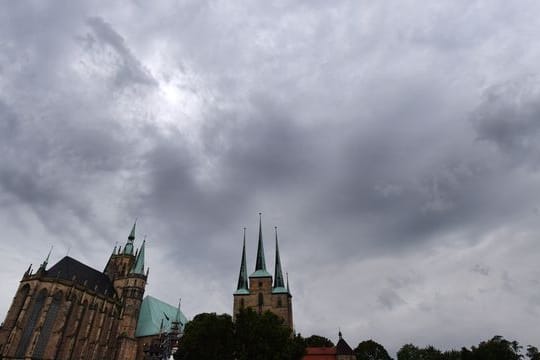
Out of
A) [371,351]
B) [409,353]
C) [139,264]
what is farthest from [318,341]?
[139,264]

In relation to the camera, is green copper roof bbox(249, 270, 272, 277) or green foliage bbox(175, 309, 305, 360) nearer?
green foliage bbox(175, 309, 305, 360)

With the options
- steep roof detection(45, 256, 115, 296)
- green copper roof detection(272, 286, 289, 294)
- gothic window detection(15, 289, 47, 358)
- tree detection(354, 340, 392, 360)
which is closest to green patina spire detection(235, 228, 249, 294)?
green copper roof detection(272, 286, 289, 294)

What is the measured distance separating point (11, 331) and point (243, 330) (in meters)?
35.5

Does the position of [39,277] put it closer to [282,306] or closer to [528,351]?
[282,306]

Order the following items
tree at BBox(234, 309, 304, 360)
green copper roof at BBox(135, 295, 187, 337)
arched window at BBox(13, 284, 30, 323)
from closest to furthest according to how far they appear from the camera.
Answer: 1. tree at BBox(234, 309, 304, 360)
2. arched window at BBox(13, 284, 30, 323)
3. green copper roof at BBox(135, 295, 187, 337)

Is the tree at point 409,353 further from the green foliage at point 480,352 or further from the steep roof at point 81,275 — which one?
the steep roof at point 81,275

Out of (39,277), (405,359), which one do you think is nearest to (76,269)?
(39,277)

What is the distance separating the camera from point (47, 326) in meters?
53.8

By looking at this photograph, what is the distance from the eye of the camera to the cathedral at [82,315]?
51594mm

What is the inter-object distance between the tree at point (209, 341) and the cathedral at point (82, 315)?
3828 millimetres

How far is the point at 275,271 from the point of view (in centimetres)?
6844

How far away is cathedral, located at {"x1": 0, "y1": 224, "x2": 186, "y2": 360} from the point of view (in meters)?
51.6

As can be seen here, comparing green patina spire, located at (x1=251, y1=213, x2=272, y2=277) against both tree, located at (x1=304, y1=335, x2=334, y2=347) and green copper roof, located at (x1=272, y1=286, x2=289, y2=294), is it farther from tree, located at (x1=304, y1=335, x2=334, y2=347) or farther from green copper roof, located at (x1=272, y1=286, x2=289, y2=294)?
tree, located at (x1=304, y1=335, x2=334, y2=347)

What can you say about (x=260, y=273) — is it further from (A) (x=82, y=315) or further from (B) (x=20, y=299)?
(B) (x=20, y=299)
